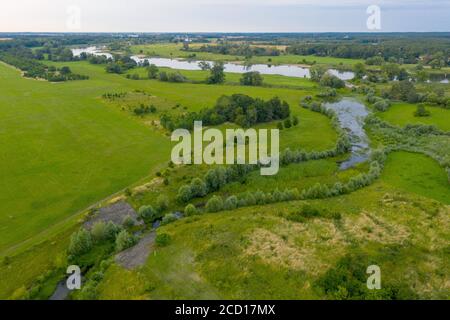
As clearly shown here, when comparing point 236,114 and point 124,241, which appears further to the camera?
point 236,114

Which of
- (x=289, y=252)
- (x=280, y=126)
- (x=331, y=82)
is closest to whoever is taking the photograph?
(x=289, y=252)

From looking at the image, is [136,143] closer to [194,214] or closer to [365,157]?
[194,214]

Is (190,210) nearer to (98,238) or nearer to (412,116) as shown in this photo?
(98,238)

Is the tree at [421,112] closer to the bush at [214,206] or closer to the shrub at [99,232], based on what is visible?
the bush at [214,206]

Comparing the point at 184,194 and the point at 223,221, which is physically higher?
the point at 184,194

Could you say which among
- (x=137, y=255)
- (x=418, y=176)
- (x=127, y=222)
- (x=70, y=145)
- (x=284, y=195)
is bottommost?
(x=137, y=255)

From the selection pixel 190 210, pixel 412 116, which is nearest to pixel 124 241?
pixel 190 210

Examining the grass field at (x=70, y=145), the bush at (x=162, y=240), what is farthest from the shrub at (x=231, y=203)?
the grass field at (x=70, y=145)
